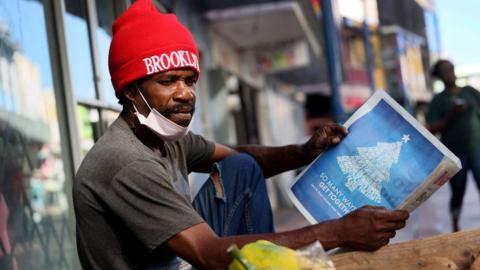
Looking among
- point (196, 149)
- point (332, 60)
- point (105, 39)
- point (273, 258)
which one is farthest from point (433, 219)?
point (273, 258)

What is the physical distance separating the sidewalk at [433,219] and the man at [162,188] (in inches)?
101

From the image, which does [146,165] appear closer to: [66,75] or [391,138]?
[391,138]

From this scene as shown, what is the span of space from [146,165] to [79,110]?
2.29 meters

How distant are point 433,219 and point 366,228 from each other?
21.7ft

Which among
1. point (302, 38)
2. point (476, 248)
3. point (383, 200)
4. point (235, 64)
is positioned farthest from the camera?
point (302, 38)

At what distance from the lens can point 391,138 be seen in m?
2.27

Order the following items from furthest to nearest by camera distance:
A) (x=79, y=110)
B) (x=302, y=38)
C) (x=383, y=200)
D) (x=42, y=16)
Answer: (x=302, y=38)
(x=79, y=110)
(x=42, y=16)
(x=383, y=200)

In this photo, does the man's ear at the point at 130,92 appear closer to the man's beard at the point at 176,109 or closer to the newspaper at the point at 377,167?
the man's beard at the point at 176,109

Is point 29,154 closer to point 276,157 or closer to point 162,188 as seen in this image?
point 276,157

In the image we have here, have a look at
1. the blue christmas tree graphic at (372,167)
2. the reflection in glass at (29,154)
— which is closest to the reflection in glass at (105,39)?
the reflection in glass at (29,154)

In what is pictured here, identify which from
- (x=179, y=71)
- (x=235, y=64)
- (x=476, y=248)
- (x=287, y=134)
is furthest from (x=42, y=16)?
(x=287, y=134)

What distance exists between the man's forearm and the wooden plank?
0.84 metres

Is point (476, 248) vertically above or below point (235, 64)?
below

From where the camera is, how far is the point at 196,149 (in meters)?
2.89
